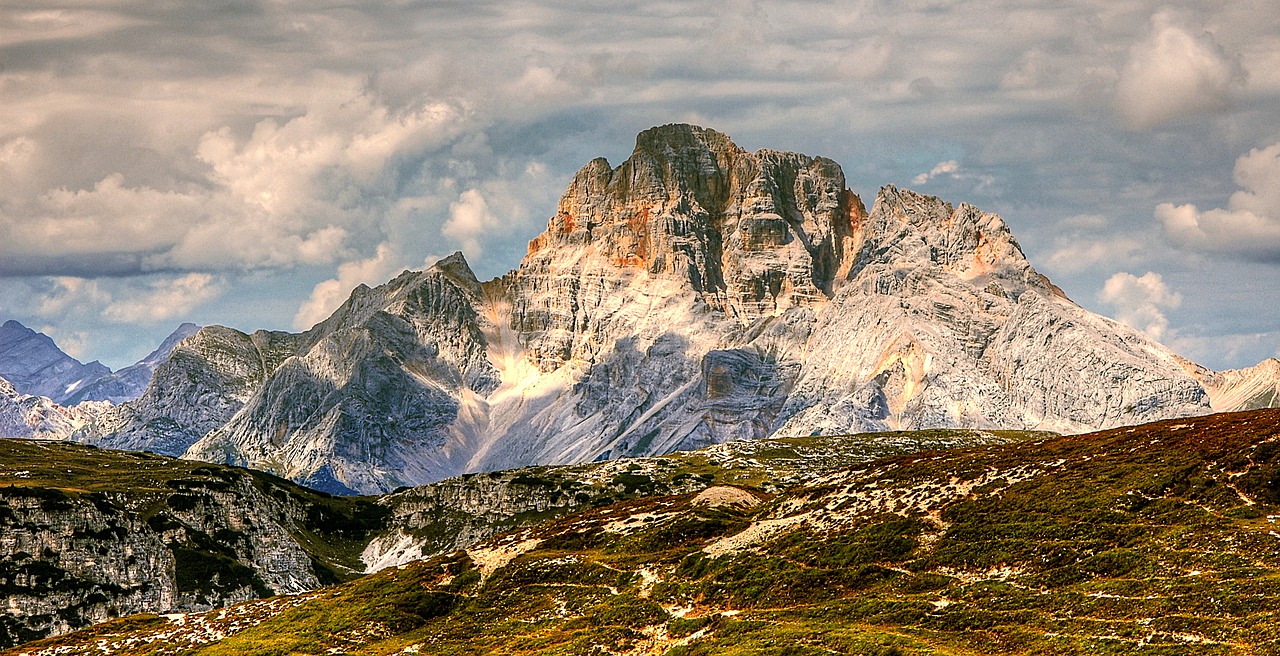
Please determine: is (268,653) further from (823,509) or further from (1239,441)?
(1239,441)

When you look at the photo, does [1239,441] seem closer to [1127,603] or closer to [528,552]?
[1127,603]

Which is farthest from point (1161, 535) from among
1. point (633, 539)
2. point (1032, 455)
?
point (633, 539)

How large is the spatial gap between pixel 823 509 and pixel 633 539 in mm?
23340

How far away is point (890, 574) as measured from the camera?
11312 cm

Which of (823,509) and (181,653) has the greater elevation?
(823,509)

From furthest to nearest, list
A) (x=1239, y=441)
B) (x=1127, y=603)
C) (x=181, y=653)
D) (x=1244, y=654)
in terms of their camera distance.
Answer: (x=181, y=653) → (x=1239, y=441) → (x=1127, y=603) → (x=1244, y=654)

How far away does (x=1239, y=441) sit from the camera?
402ft

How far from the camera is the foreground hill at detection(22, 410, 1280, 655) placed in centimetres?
9206

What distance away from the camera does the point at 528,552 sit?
499 feet

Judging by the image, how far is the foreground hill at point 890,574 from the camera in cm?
9206

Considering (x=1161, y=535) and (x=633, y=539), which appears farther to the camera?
(x=633, y=539)

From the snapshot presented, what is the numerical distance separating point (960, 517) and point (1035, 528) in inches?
410

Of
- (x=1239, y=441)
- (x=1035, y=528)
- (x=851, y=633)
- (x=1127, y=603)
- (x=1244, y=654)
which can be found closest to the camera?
(x=1244, y=654)

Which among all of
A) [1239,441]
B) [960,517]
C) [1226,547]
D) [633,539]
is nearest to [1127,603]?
[1226,547]
